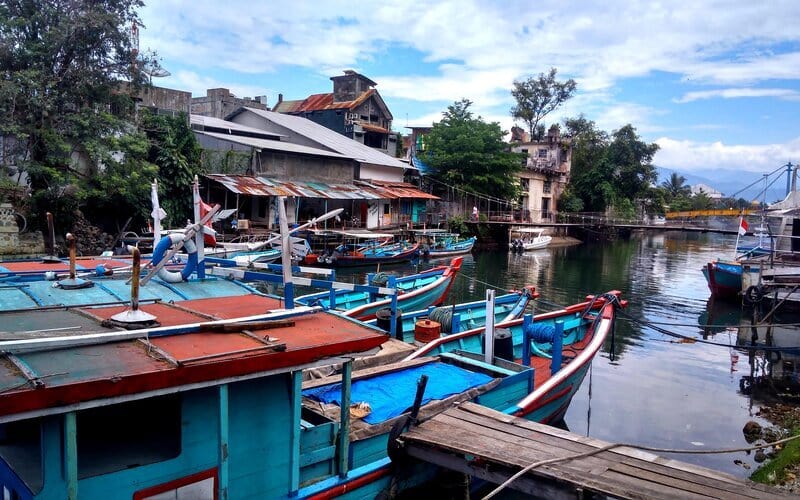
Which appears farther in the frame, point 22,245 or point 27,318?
point 22,245

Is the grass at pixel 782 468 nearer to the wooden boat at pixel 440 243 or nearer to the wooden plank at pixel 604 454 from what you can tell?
the wooden plank at pixel 604 454

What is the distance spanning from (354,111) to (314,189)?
48.1 feet

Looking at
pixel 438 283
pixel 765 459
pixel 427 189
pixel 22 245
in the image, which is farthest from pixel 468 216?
pixel 765 459

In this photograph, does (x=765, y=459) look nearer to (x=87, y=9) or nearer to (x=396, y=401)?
(x=396, y=401)

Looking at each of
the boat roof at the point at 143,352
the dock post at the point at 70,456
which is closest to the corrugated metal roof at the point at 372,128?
the boat roof at the point at 143,352

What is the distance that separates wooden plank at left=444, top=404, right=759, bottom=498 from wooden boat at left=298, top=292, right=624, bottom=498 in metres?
0.81

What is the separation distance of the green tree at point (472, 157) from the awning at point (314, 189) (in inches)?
211

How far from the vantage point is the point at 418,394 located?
5727 mm

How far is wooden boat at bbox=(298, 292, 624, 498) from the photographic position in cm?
581

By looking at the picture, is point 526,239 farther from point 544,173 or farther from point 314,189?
point 314,189

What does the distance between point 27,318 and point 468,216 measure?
4092 cm

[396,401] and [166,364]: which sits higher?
[166,364]

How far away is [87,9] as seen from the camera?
21.3 meters

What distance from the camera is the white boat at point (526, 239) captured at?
142ft
